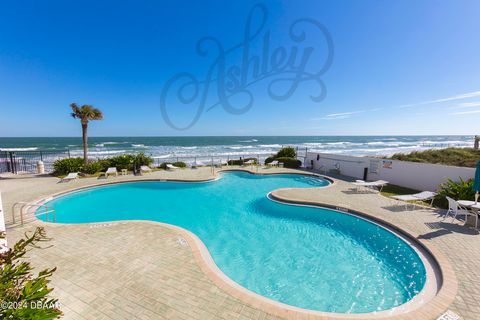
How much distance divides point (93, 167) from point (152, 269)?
41.9 feet

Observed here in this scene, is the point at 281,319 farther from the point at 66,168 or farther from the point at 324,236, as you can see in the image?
the point at 66,168

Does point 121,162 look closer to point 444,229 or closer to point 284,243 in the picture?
point 284,243

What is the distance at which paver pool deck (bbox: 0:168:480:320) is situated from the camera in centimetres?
301

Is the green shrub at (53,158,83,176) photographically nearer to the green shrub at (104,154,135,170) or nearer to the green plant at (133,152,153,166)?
the green shrub at (104,154,135,170)

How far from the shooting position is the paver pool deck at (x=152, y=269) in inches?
118

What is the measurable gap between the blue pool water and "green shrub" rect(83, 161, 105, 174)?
368cm

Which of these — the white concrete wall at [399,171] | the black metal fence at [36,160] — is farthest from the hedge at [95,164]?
the white concrete wall at [399,171]

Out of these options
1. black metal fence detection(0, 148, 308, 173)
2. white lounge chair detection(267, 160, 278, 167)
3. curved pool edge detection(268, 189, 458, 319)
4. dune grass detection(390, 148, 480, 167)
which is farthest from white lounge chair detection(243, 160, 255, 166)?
curved pool edge detection(268, 189, 458, 319)

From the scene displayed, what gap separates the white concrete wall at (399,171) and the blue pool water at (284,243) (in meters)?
5.46

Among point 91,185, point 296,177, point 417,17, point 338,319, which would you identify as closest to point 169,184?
point 91,185

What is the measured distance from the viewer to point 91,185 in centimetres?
1084

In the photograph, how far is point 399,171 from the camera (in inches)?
423

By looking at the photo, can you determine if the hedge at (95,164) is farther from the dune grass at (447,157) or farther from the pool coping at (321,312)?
the dune grass at (447,157)

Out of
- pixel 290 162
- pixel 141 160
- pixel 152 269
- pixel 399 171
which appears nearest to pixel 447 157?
pixel 399 171
